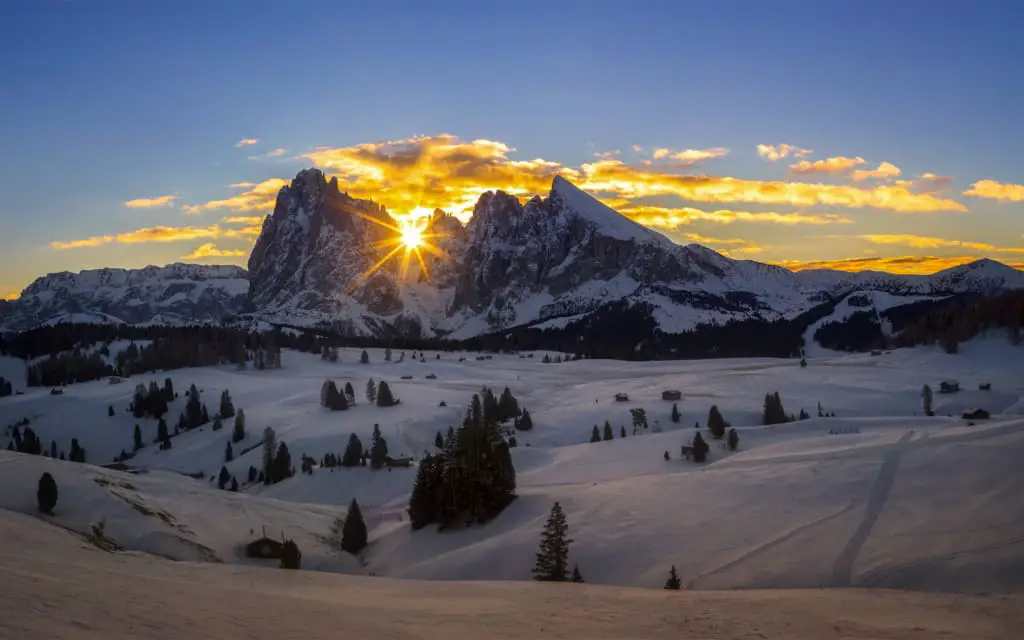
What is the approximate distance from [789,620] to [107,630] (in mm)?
20174

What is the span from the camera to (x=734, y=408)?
12569 cm

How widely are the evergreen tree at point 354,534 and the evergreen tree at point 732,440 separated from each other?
43.4m

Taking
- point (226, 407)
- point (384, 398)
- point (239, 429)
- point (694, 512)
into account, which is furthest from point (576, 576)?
point (226, 407)

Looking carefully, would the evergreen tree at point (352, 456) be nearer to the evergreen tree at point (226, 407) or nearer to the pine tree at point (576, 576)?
the evergreen tree at point (226, 407)

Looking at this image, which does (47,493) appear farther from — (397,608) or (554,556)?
(554,556)

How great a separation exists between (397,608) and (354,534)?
3268 cm

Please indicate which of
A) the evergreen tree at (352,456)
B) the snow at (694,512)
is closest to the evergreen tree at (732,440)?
the snow at (694,512)

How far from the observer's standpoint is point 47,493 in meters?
42.8

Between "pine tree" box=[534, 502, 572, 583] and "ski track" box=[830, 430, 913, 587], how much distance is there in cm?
1357

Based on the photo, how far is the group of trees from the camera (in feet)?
183

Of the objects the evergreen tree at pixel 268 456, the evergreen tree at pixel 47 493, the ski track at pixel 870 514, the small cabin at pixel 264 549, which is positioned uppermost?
→ the evergreen tree at pixel 47 493

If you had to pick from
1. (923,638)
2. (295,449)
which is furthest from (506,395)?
(923,638)

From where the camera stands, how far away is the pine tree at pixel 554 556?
39969 millimetres

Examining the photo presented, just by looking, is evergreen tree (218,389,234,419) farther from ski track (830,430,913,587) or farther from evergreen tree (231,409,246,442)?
ski track (830,430,913,587)
